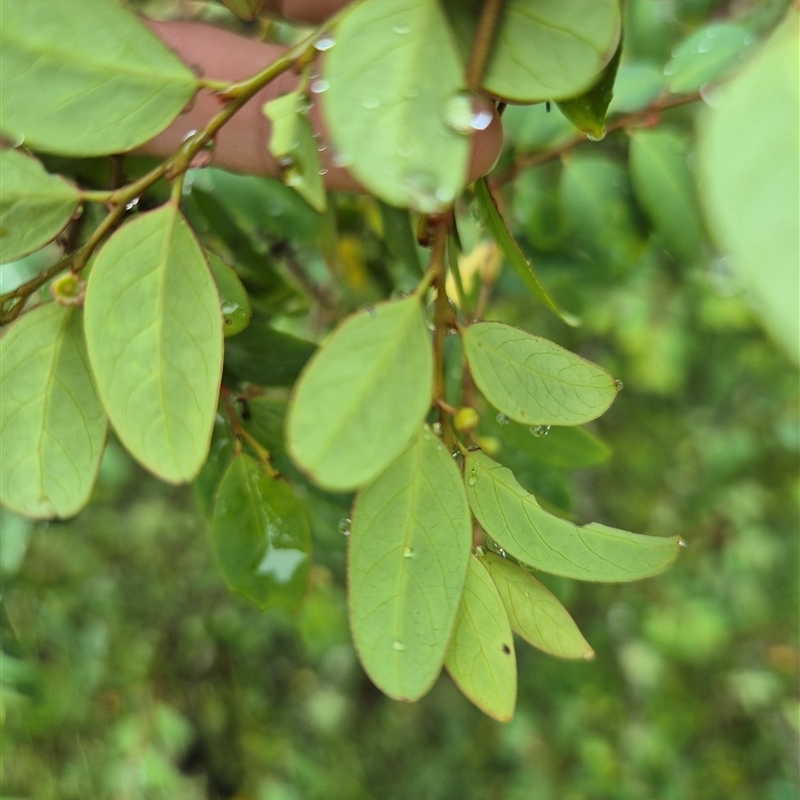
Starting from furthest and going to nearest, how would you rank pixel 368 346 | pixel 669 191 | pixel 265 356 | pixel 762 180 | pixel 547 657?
pixel 547 657
pixel 669 191
pixel 265 356
pixel 368 346
pixel 762 180

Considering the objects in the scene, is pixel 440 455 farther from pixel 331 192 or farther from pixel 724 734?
pixel 724 734

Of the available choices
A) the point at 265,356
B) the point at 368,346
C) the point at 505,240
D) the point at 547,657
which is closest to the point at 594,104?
the point at 505,240

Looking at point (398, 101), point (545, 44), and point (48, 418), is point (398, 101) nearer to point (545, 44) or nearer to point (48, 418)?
point (545, 44)

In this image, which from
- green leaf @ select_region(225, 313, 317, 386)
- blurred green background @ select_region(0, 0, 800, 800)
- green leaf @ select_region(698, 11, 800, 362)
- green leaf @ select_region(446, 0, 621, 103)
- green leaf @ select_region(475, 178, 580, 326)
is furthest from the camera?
blurred green background @ select_region(0, 0, 800, 800)

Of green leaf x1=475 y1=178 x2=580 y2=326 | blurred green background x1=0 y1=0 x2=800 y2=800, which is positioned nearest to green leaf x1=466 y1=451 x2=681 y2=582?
green leaf x1=475 y1=178 x2=580 y2=326

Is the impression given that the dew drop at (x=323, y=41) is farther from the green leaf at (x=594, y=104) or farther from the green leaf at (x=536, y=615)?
the green leaf at (x=536, y=615)

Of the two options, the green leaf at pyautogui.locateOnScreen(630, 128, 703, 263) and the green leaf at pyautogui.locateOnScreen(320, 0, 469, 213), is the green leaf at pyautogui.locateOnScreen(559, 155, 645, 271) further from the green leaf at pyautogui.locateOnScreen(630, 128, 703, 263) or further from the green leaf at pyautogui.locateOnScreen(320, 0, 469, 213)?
the green leaf at pyautogui.locateOnScreen(320, 0, 469, 213)
